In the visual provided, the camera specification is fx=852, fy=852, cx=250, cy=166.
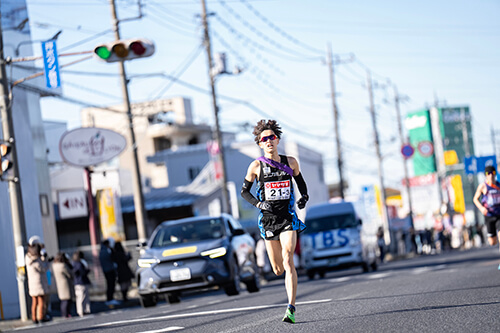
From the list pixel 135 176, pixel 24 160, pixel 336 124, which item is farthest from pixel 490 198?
pixel 336 124

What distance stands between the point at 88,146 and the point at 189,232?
9136 mm

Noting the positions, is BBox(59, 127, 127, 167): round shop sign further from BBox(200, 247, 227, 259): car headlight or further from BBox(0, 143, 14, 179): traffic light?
BBox(200, 247, 227, 259): car headlight

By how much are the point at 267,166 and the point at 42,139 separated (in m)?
19.5

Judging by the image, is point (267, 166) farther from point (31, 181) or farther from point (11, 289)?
point (31, 181)

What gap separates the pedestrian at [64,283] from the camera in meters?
19.1

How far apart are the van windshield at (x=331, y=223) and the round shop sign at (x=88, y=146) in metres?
6.30

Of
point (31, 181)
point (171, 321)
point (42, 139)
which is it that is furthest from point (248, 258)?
point (42, 139)

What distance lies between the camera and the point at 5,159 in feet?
59.9

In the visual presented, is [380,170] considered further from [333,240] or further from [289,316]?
[289,316]

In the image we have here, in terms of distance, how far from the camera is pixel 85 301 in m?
19.7

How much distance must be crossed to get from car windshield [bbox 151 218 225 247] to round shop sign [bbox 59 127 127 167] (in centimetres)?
848

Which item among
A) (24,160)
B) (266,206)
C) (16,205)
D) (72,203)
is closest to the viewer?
(266,206)

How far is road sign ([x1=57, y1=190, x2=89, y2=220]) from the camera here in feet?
91.8

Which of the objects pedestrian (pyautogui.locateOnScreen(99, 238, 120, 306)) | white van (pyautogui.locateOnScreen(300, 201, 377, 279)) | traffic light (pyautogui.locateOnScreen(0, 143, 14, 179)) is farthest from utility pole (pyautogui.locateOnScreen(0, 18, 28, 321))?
white van (pyautogui.locateOnScreen(300, 201, 377, 279))
